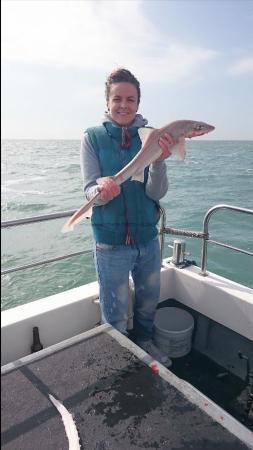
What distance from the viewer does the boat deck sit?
2.07 meters

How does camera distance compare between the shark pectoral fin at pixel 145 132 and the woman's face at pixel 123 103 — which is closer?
the shark pectoral fin at pixel 145 132

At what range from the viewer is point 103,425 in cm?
219

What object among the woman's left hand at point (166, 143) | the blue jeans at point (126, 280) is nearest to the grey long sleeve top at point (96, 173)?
the woman's left hand at point (166, 143)

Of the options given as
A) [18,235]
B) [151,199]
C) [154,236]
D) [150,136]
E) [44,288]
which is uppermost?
[150,136]

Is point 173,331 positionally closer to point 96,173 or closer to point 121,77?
point 96,173

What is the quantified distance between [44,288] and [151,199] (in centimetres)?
824

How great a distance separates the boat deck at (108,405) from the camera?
2.07m

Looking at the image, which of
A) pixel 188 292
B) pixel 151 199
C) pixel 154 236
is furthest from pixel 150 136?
pixel 188 292

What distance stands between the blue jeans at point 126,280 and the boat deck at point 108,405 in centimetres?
49

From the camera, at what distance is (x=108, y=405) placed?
2.34 metres

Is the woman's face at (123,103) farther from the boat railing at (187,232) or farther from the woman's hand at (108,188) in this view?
the boat railing at (187,232)

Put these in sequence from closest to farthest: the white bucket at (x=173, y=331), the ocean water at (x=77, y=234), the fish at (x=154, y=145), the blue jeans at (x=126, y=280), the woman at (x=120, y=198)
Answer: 1. the fish at (x=154, y=145)
2. the woman at (x=120, y=198)
3. the blue jeans at (x=126, y=280)
4. the white bucket at (x=173, y=331)
5. the ocean water at (x=77, y=234)

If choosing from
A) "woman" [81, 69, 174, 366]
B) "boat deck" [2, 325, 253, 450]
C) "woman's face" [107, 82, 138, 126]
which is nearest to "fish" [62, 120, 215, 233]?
"woman" [81, 69, 174, 366]

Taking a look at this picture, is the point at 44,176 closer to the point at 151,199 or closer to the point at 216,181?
the point at 216,181
